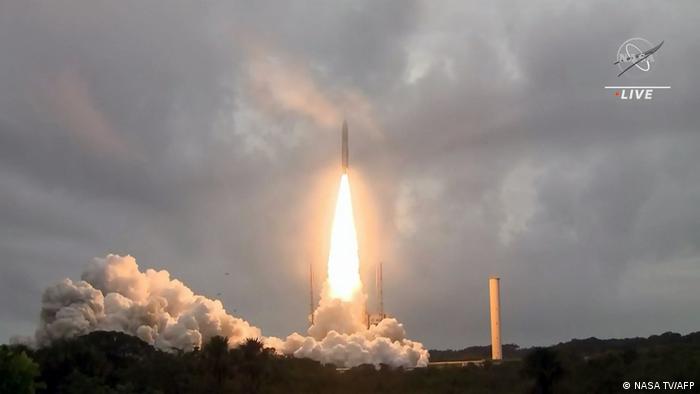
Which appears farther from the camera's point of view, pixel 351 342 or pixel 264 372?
pixel 351 342

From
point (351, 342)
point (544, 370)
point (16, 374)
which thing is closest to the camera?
point (16, 374)

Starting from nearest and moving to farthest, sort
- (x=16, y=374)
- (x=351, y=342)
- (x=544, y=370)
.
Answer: (x=16, y=374) → (x=544, y=370) → (x=351, y=342)

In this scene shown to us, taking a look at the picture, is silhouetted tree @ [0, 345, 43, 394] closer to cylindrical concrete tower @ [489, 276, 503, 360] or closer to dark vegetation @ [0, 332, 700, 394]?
dark vegetation @ [0, 332, 700, 394]

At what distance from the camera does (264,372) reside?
89375 mm

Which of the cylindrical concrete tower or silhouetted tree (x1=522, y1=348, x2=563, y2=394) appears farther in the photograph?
the cylindrical concrete tower

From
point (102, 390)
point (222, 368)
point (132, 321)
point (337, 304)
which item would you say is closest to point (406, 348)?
point (337, 304)

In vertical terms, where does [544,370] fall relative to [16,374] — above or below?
below

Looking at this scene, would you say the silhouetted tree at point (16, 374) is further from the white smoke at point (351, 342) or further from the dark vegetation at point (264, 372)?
the white smoke at point (351, 342)

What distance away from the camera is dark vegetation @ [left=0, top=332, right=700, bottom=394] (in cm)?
8438

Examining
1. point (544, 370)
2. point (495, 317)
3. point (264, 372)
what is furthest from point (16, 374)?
point (495, 317)

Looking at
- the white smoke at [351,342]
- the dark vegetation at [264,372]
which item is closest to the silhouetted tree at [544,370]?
the dark vegetation at [264,372]

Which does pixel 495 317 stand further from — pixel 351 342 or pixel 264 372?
pixel 264 372

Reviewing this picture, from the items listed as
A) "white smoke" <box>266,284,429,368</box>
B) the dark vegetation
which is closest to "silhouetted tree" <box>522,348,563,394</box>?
the dark vegetation

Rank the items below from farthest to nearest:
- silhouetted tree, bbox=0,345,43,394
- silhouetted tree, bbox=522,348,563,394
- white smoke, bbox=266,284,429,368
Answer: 1. white smoke, bbox=266,284,429,368
2. silhouetted tree, bbox=522,348,563,394
3. silhouetted tree, bbox=0,345,43,394
